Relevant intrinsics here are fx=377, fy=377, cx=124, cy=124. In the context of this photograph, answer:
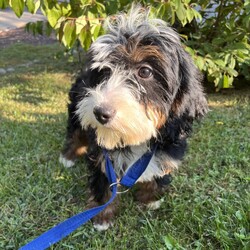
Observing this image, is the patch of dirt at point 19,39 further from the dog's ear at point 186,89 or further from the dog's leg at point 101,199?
the dog's ear at point 186,89

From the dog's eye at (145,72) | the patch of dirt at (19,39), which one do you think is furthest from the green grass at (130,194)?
the patch of dirt at (19,39)

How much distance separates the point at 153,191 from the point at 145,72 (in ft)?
3.86

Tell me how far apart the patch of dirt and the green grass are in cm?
543

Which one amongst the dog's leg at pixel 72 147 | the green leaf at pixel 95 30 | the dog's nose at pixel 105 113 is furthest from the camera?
the dog's leg at pixel 72 147

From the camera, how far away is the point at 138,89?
7.45ft

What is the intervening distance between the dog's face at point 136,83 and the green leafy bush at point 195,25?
68 centimetres

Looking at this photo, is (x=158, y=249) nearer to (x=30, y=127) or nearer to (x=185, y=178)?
(x=185, y=178)

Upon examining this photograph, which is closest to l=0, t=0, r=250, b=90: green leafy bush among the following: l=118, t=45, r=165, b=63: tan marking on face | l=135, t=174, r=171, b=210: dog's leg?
Result: l=118, t=45, r=165, b=63: tan marking on face

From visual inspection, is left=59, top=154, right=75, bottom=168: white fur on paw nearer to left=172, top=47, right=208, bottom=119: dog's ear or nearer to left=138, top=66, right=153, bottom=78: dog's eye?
left=172, top=47, right=208, bottom=119: dog's ear

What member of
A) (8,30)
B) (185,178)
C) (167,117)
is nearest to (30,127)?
(185,178)

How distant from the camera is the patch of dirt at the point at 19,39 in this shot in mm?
10102

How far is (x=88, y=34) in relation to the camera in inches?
122

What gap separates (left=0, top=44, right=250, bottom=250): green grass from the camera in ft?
8.73

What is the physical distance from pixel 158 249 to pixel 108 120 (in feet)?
3.25
